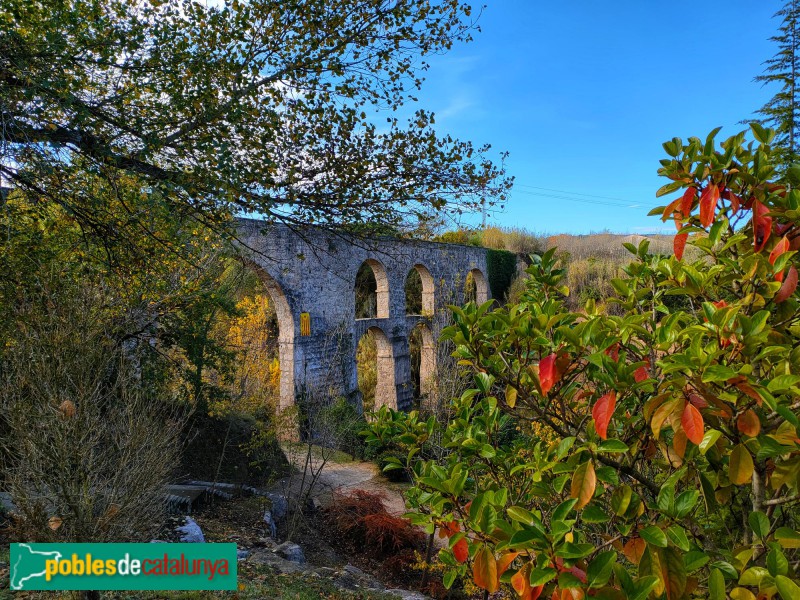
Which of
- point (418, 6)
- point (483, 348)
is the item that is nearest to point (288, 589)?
point (483, 348)

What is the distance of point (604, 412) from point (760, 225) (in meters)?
0.85

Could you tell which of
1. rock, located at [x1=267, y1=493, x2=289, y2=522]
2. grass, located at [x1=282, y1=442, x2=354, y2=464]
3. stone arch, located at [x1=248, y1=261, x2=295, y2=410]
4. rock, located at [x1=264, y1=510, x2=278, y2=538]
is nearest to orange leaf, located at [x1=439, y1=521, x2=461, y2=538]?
rock, located at [x1=264, y1=510, x2=278, y2=538]

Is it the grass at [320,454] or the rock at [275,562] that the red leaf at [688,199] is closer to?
the rock at [275,562]

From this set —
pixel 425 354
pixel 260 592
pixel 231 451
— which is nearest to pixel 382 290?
pixel 425 354

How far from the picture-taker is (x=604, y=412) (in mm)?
1357

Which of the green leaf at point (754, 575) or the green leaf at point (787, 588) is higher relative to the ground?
the green leaf at point (787, 588)

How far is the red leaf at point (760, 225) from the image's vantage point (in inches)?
63.9

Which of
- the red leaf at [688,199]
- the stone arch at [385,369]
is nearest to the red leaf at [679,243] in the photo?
the red leaf at [688,199]

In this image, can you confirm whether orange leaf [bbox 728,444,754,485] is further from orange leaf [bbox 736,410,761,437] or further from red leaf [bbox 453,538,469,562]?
red leaf [bbox 453,538,469,562]

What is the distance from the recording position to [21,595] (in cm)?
323

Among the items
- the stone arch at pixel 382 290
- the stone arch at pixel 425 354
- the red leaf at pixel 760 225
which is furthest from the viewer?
the stone arch at pixel 425 354

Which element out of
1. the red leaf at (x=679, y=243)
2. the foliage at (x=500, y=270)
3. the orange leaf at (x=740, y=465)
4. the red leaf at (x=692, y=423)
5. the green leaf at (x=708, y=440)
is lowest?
the orange leaf at (x=740, y=465)

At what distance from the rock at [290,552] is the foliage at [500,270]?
15.6m

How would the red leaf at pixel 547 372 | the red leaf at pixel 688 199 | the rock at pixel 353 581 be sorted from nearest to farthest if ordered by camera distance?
the red leaf at pixel 547 372 < the red leaf at pixel 688 199 < the rock at pixel 353 581
